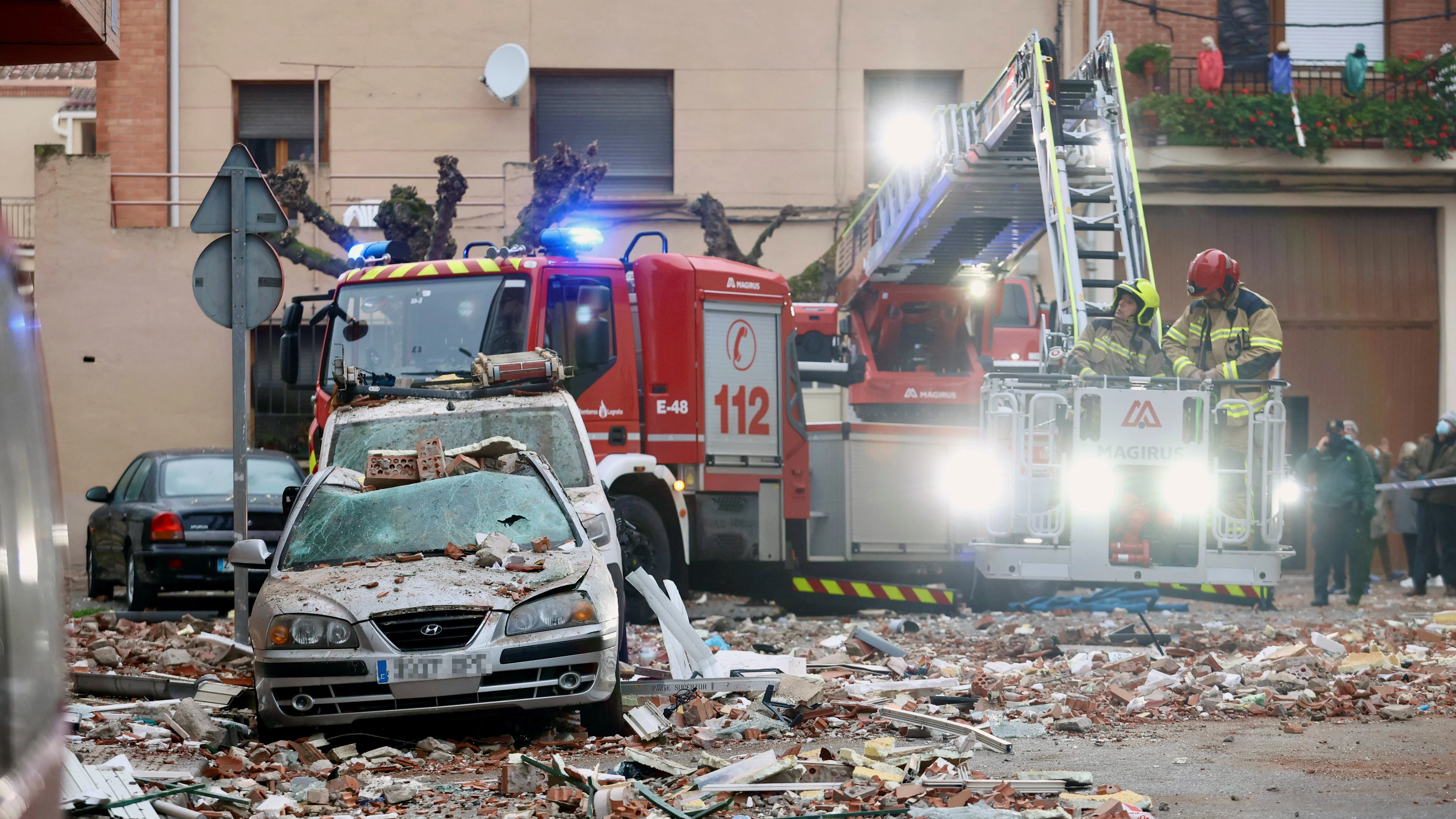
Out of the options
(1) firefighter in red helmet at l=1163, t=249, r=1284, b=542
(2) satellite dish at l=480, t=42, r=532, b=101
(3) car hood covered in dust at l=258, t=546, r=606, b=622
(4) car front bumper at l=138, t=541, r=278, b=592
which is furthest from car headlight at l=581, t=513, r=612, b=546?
(2) satellite dish at l=480, t=42, r=532, b=101

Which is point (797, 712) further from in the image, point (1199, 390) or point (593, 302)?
point (593, 302)

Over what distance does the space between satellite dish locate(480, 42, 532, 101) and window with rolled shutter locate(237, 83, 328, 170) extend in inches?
112

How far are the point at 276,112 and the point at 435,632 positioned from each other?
1751cm

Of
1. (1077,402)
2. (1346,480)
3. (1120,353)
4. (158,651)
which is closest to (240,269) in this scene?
(158,651)

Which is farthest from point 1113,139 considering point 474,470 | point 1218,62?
point 1218,62

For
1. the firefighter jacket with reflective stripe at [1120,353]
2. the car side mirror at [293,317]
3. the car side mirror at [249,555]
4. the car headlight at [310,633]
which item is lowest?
the car headlight at [310,633]

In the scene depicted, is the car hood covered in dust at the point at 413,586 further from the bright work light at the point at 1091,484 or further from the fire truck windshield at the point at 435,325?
the fire truck windshield at the point at 435,325

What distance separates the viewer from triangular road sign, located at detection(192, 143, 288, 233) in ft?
31.1

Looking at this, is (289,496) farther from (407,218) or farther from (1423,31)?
(1423,31)

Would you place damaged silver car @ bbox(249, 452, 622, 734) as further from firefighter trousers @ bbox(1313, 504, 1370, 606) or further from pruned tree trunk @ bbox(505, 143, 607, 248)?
pruned tree trunk @ bbox(505, 143, 607, 248)

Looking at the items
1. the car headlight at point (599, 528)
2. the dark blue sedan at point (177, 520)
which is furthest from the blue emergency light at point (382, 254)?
the car headlight at point (599, 528)

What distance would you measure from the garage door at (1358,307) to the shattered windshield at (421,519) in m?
15.7

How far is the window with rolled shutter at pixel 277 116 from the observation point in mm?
23031

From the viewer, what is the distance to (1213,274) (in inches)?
420
